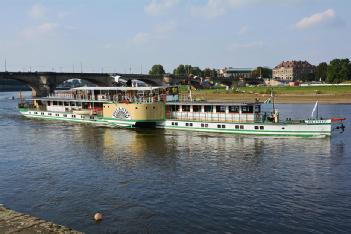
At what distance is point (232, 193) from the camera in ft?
87.0

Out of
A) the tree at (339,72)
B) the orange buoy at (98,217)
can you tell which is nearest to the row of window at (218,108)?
the orange buoy at (98,217)

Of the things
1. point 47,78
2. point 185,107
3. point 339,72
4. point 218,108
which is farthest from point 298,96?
point 47,78

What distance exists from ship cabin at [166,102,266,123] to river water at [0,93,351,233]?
4.33m

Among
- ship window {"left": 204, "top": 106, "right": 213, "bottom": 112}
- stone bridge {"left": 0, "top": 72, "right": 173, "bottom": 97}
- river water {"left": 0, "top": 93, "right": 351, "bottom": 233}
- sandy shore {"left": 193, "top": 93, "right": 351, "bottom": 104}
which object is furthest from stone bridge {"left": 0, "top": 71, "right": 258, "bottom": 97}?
river water {"left": 0, "top": 93, "right": 351, "bottom": 233}

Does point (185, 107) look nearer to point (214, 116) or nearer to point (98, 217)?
point (214, 116)

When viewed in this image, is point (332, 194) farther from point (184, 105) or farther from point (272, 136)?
point (184, 105)

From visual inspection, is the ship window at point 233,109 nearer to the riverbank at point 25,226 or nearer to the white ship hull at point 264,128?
the white ship hull at point 264,128

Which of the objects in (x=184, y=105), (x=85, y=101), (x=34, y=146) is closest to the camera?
(x=34, y=146)

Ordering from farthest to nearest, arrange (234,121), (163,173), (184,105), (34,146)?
(184,105) → (234,121) → (34,146) → (163,173)

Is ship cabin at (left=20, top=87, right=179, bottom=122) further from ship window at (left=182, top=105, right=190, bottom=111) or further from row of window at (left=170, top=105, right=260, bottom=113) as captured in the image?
ship window at (left=182, top=105, right=190, bottom=111)

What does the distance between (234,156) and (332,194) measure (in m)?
13.5

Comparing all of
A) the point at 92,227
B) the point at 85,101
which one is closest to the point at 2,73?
the point at 85,101

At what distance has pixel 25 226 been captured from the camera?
18.2 metres

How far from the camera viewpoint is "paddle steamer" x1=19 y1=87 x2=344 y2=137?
49.6m
